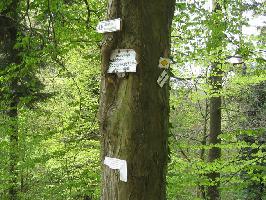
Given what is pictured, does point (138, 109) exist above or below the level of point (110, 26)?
below

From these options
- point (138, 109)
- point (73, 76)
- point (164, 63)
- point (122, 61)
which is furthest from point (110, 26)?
point (73, 76)

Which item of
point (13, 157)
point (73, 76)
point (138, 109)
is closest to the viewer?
point (138, 109)

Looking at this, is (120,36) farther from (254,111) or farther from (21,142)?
(254,111)

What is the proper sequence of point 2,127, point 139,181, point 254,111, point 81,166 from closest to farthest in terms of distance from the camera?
1. point 139,181
2. point 2,127
3. point 81,166
4. point 254,111

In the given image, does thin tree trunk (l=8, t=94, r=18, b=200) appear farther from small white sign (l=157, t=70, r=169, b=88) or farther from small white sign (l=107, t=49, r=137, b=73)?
small white sign (l=157, t=70, r=169, b=88)

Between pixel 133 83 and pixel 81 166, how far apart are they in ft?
28.5

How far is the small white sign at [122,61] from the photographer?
1931 millimetres

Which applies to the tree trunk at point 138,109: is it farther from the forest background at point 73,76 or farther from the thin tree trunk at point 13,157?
the thin tree trunk at point 13,157

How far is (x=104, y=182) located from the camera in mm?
2035

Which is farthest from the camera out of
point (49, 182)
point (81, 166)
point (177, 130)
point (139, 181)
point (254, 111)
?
point (177, 130)

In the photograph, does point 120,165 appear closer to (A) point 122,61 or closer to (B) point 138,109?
(B) point 138,109

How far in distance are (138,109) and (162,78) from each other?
23 centimetres

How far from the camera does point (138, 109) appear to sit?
191cm

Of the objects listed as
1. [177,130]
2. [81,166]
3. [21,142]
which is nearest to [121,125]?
[21,142]
